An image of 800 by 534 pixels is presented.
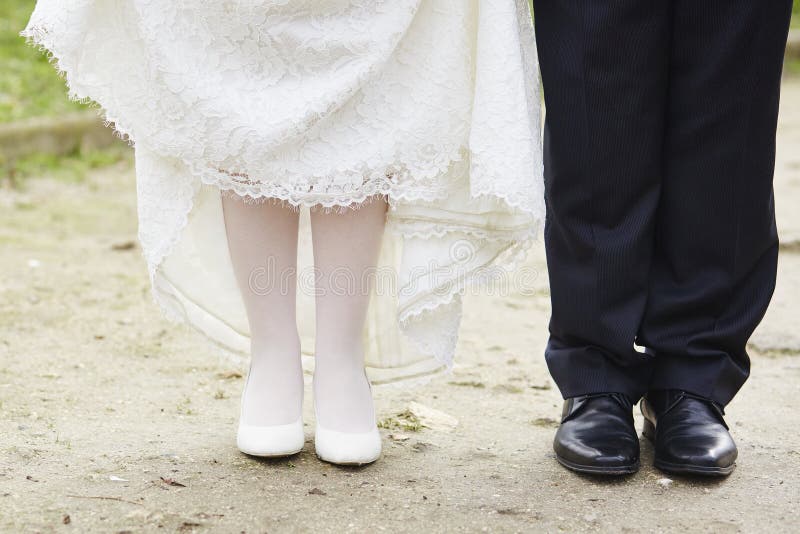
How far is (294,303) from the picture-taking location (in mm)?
1662

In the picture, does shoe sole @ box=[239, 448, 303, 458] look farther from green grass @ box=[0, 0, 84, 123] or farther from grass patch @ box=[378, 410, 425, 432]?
green grass @ box=[0, 0, 84, 123]

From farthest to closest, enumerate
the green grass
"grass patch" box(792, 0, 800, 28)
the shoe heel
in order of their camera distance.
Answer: "grass patch" box(792, 0, 800, 28)
the green grass
the shoe heel

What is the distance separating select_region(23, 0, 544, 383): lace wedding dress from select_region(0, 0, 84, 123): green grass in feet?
10.6

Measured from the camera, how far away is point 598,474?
1.60 m

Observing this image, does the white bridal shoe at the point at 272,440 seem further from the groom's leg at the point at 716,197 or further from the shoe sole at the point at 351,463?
the groom's leg at the point at 716,197

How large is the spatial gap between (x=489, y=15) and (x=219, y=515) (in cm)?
81

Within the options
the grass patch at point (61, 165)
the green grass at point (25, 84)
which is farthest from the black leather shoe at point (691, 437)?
the green grass at point (25, 84)

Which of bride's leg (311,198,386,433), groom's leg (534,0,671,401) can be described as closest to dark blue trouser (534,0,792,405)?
groom's leg (534,0,671,401)

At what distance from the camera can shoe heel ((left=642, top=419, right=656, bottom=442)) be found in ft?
5.75

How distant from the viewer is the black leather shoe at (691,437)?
158cm

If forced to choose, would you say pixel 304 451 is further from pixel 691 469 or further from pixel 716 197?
pixel 716 197

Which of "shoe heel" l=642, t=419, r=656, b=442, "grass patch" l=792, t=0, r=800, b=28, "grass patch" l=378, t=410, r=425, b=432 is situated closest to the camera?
"shoe heel" l=642, t=419, r=656, b=442

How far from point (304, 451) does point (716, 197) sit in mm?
789

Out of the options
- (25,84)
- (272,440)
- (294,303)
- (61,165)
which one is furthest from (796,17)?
(272,440)
